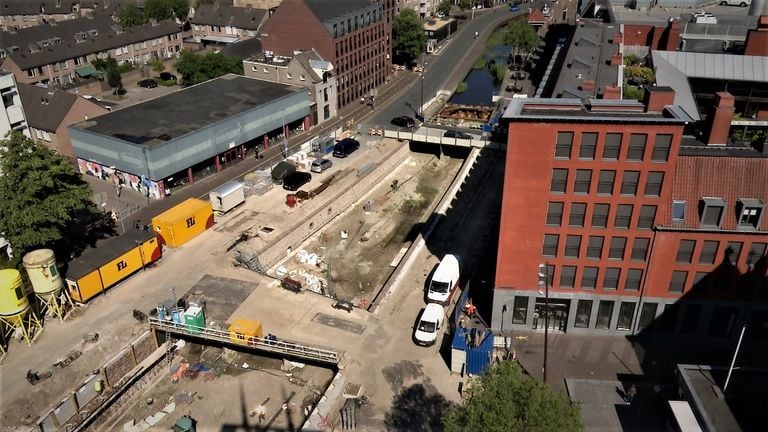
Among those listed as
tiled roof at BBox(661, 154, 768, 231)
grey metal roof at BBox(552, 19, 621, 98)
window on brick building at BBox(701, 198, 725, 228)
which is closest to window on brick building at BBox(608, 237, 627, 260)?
tiled roof at BBox(661, 154, 768, 231)

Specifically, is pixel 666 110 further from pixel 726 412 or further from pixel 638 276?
pixel 726 412

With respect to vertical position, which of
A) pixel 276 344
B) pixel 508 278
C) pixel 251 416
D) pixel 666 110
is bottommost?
pixel 251 416

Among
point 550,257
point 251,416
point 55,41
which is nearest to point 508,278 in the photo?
point 550,257

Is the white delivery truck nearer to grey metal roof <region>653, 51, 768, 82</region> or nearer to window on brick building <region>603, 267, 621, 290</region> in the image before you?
window on brick building <region>603, 267, 621, 290</region>

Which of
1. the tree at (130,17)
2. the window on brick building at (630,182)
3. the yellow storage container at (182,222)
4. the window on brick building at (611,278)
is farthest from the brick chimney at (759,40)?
the tree at (130,17)

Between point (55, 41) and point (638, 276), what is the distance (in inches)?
4962

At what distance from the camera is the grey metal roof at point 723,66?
3078 inches

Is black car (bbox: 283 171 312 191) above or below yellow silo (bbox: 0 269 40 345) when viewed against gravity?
below

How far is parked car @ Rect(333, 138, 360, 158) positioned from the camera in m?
81.9

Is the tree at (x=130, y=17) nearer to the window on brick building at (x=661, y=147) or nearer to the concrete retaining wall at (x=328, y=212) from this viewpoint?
the concrete retaining wall at (x=328, y=212)

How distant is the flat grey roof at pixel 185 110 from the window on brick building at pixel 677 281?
5547 cm

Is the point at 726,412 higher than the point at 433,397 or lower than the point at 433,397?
higher

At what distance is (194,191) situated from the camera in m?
72.9

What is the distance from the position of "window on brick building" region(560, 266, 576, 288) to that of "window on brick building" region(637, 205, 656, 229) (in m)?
5.96
